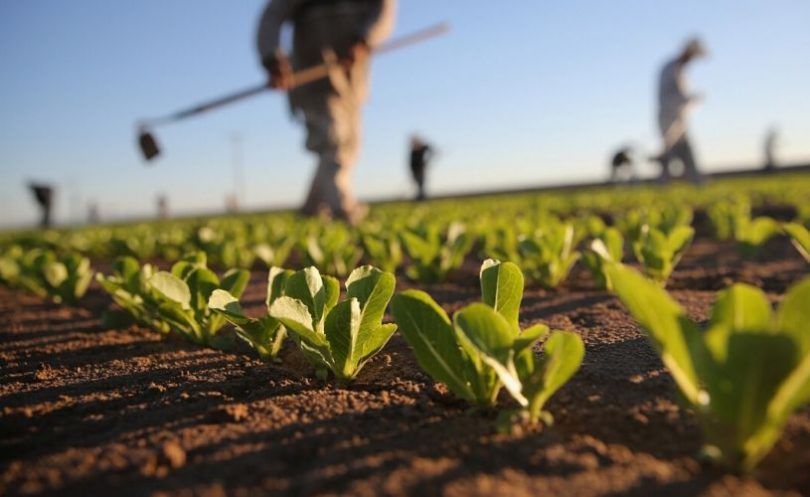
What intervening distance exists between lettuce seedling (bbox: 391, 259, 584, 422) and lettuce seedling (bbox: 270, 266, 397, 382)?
0.62ft

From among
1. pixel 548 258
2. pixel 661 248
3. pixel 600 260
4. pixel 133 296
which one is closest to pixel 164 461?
pixel 133 296

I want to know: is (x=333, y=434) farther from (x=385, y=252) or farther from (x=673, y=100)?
(x=673, y=100)

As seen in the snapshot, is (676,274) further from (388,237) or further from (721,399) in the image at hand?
(721,399)

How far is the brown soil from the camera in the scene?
2.90 feet

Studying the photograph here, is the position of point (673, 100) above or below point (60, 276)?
above

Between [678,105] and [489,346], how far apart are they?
14504 mm

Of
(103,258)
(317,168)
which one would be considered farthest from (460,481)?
(317,168)

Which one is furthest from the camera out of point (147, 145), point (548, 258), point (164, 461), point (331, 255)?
point (147, 145)

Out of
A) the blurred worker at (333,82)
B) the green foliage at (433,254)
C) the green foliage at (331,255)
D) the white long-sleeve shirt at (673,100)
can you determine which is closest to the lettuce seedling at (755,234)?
the green foliage at (433,254)

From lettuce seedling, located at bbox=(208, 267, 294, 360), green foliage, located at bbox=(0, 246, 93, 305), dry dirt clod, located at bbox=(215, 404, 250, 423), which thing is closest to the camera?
dry dirt clod, located at bbox=(215, 404, 250, 423)

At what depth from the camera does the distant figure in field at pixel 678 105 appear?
→ 43.9ft

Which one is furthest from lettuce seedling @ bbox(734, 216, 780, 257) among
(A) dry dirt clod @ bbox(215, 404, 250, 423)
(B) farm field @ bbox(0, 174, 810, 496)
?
(A) dry dirt clod @ bbox(215, 404, 250, 423)

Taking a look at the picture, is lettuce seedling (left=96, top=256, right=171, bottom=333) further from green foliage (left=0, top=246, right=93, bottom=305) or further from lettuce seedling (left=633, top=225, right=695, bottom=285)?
lettuce seedling (left=633, top=225, right=695, bottom=285)

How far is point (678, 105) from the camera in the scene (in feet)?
43.9
